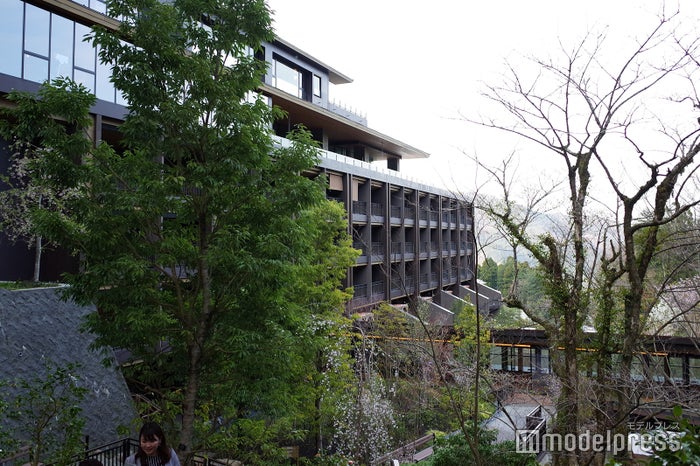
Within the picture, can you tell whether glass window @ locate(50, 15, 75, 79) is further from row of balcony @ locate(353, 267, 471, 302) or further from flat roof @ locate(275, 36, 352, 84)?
row of balcony @ locate(353, 267, 471, 302)

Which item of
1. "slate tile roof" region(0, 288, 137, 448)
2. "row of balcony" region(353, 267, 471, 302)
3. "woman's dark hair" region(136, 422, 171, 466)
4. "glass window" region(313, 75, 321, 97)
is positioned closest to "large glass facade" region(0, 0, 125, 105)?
"slate tile roof" region(0, 288, 137, 448)

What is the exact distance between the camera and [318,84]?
35719 mm

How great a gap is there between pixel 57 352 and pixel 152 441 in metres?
9.40

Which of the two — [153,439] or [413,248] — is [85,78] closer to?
[153,439]

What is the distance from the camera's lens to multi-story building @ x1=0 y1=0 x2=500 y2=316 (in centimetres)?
1491

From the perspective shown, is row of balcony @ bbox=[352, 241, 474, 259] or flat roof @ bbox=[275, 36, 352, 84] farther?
row of balcony @ bbox=[352, 241, 474, 259]

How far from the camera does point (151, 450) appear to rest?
5738 millimetres

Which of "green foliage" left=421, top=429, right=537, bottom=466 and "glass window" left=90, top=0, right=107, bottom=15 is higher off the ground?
"glass window" left=90, top=0, right=107, bottom=15

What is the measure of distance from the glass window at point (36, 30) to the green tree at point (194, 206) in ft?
26.0

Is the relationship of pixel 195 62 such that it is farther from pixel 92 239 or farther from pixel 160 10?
pixel 92 239

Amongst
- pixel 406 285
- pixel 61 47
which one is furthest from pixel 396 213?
pixel 61 47

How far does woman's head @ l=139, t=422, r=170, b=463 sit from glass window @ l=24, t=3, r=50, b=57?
44.5 ft

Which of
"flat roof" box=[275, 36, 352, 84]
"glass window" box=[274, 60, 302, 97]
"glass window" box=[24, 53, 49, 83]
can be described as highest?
"flat roof" box=[275, 36, 352, 84]

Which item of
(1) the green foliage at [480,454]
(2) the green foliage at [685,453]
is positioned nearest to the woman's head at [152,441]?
(2) the green foliage at [685,453]
